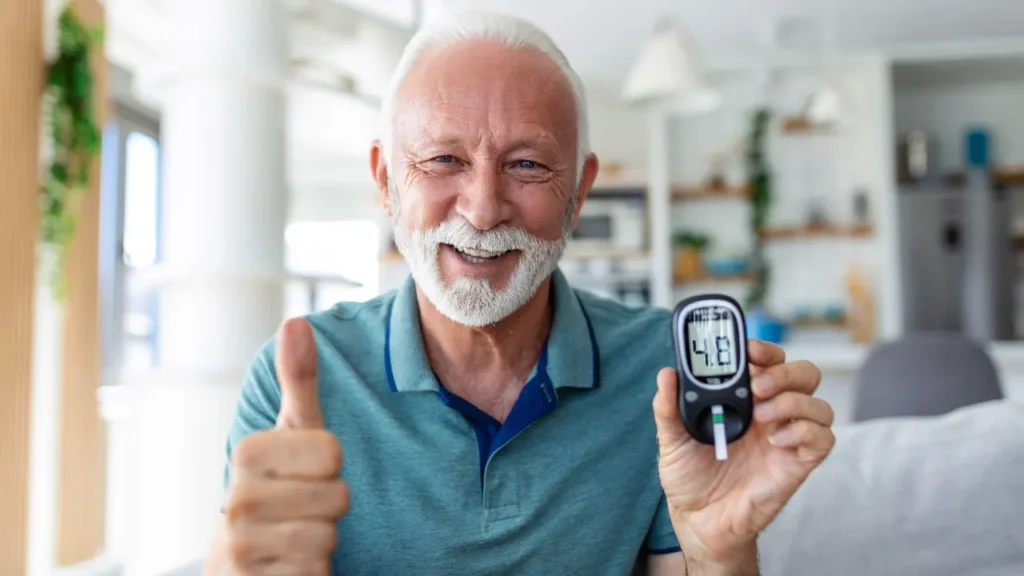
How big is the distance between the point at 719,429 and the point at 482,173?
1.45 feet

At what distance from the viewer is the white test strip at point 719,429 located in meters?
0.84

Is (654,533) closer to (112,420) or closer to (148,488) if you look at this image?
(148,488)

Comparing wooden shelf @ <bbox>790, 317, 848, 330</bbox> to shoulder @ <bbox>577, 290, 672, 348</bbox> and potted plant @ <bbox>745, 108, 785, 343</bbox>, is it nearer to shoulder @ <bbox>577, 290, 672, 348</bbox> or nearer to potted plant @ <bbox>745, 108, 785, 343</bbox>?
potted plant @ <bbox>745, 108, 785, 343</bbox>

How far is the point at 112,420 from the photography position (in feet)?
13.8

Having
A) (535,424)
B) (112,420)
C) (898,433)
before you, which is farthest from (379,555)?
(112,420)

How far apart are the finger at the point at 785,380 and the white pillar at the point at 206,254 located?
1414 mm

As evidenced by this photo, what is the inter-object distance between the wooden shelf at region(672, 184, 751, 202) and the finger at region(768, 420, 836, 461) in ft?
14.4

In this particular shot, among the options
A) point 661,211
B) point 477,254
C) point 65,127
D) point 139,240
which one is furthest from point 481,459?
point 661,211

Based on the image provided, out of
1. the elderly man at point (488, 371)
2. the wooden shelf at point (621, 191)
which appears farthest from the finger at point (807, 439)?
the wooden shelf at point (621, 191)

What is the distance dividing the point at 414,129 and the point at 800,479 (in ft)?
2.07

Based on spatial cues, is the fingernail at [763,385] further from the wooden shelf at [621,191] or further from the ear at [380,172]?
the wooden shelf at [621,191]

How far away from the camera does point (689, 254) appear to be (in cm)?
518

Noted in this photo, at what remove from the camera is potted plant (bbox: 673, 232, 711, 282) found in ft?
16.9

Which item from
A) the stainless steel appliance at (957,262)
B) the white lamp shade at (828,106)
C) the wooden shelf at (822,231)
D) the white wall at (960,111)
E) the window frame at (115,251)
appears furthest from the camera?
the white wall at (960,111)
